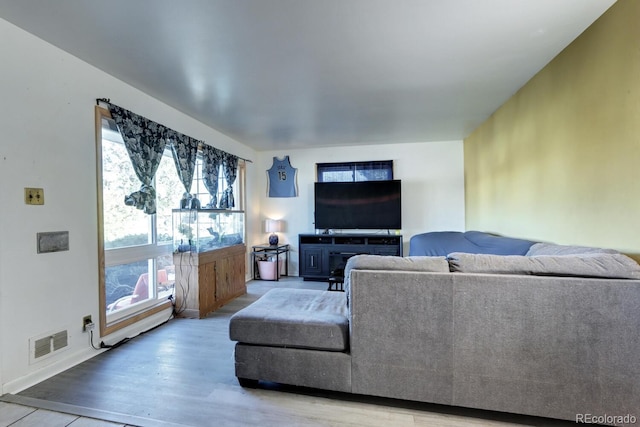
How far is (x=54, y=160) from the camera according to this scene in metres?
2.14

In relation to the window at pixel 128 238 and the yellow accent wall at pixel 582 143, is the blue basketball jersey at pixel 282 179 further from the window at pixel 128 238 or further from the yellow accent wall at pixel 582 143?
the yellow accent wall at pixel 582 143

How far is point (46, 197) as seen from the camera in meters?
2.09

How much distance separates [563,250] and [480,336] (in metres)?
1.02

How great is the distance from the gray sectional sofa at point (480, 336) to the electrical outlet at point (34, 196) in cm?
187

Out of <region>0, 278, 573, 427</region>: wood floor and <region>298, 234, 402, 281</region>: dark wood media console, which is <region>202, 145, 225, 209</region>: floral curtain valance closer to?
<region>298, 234, 402, 281</region>: dark wood media console


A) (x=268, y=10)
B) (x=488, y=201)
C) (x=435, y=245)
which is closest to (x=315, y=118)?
(x=268, y=10)

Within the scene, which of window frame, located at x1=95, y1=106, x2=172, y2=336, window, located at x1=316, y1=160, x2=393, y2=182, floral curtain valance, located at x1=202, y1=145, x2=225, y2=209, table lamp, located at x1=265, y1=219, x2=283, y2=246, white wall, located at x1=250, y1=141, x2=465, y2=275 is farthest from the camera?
table lamp, located at x1=265, y1=219, x2=283, y2=246

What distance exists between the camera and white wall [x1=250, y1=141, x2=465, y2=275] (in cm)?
498

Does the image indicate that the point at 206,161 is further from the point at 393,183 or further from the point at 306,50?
the point at 393,183

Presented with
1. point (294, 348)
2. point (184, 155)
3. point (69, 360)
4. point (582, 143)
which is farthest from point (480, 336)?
point (184, 155)

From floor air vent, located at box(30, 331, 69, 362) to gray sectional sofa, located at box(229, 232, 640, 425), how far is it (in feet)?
5.25

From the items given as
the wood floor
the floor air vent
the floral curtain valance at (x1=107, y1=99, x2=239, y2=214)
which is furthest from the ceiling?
the wood floor

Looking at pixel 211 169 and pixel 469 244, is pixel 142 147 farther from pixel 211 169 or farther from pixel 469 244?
pixel 469 244

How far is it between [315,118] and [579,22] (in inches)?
102
